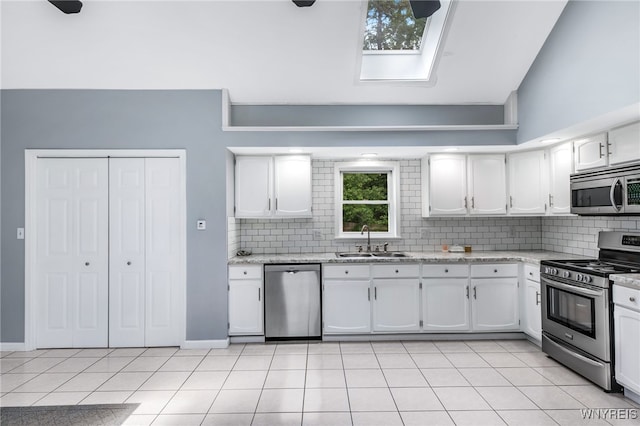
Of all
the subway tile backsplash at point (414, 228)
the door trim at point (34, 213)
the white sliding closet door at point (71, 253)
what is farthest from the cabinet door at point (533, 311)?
the white sliding closet door at point (71, 253)

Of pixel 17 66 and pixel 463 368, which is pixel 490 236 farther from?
pixel 17 66

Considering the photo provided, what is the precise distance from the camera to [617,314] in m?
2.90

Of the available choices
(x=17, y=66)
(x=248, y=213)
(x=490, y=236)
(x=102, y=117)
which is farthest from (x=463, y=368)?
(x=17, y=66)

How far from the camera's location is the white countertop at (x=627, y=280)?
273 cm

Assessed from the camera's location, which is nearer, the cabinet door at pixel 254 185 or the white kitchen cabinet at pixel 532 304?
the white kitchen cabinet at pixel 532 304

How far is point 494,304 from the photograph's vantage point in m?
4.31

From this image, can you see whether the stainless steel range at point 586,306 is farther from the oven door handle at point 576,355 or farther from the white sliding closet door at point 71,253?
the white sliding closet door at point 71,253

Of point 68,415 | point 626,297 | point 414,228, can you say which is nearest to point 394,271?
point 414,228

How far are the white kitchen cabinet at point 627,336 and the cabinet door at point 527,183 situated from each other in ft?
5.72

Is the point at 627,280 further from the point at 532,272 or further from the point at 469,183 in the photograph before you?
the point at 469,183

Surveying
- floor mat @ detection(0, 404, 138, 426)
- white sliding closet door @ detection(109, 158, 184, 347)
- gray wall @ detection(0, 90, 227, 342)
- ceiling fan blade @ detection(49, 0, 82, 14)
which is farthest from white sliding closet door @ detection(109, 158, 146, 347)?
ceiling fan blade @ detection(49, 0, 82, 14)

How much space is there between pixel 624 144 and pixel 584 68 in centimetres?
76

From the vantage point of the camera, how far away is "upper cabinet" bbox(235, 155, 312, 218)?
15.0 feet

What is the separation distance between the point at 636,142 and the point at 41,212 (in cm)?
578
